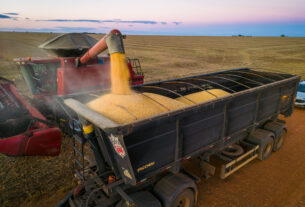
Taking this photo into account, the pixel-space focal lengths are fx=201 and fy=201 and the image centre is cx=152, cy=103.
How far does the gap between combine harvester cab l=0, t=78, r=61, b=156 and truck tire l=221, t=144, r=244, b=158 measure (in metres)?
4.96

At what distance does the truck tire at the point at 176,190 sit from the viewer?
3881mm

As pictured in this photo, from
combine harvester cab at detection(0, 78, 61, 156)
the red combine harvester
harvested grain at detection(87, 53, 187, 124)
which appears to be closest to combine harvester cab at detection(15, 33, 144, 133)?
the red combine harvester

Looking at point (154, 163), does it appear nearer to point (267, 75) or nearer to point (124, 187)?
point (124, 187)

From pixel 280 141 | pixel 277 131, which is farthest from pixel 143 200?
pixel 280 141

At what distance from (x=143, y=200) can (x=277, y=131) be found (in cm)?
529

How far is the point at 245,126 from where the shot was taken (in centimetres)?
528

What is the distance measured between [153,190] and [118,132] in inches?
80.2

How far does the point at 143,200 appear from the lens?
372 cm

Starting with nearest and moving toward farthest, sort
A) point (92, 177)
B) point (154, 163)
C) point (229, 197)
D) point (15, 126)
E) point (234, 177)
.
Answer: point (154, 163)
point (92, 177)
point (229, 197)
point (234, 177)
point (15, 126)

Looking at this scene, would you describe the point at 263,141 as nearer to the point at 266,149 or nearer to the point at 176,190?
the point at 266,149

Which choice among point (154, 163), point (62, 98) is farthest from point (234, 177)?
point (62, 98)

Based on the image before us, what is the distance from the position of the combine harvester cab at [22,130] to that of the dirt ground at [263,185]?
4415mm

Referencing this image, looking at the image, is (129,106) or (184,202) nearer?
(129,106)

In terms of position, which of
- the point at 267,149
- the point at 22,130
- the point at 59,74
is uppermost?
the point at 59,74
